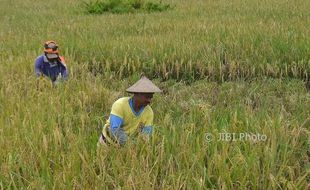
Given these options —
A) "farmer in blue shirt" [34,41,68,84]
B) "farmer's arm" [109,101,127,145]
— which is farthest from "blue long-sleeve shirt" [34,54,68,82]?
"farmer's arm" [109,101,127,145]

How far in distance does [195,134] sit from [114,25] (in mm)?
6809

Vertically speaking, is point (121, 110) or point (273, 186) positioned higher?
point (121, 110)

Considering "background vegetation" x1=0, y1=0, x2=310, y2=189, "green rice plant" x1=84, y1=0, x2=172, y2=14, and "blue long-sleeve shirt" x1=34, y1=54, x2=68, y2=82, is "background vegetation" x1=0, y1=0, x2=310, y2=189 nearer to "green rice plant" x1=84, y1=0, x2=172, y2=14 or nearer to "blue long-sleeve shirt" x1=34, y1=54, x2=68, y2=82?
"blue long-sleeve shirt" x1=34, y1=54, x2=68, y2=82

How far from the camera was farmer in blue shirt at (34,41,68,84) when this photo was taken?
5504 millimetres

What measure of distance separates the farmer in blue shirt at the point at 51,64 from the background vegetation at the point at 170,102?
16cm

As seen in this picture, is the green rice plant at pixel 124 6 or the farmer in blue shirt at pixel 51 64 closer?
the farmer in blue shirt at pixel 51 64

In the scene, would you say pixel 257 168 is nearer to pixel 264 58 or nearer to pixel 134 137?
pixel 134 137

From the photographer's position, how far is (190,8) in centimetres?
1268

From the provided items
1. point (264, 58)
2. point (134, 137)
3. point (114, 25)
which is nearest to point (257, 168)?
point (134, 137)

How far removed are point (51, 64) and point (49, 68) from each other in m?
0.08

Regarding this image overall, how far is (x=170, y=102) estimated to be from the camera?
505 cm

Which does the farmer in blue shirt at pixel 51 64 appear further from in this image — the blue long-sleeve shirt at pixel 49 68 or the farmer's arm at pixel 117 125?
the farmer's arm at pixel 117 125

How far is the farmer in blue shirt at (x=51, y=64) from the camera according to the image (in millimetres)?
5504

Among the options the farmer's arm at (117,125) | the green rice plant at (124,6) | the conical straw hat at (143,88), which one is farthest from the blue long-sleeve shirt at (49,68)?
the green rice plant at (124,6)
